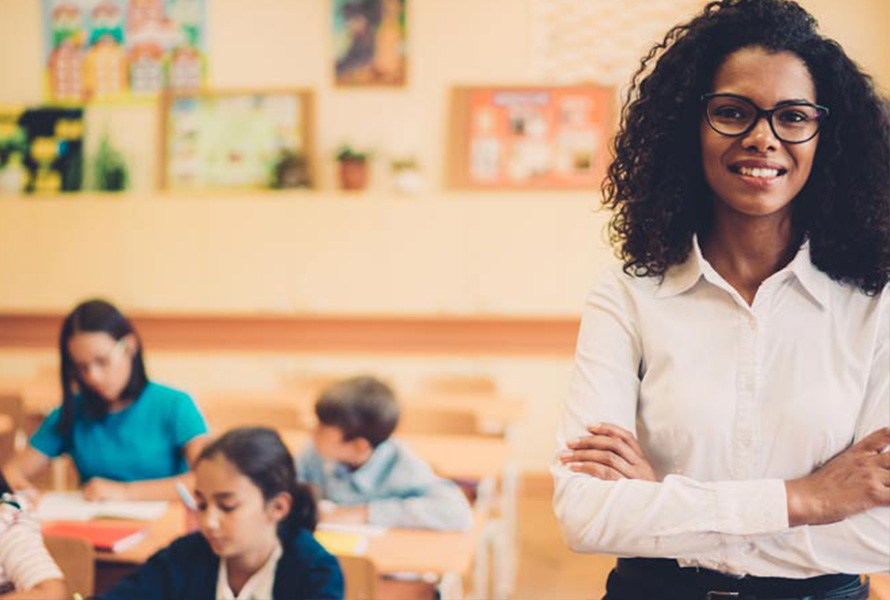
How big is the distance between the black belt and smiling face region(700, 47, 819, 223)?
485 millimetres

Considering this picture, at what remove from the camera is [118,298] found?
598 cm

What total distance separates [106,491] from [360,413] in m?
0.81

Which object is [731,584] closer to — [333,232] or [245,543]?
[245,543]

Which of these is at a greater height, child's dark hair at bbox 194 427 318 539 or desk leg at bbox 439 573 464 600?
child's dark hair at bbox 194 427 318 539

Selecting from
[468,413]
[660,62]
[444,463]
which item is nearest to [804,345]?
[660,62]

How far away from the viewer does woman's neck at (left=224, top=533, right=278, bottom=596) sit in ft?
7.05

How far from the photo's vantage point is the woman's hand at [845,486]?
1.21 metres

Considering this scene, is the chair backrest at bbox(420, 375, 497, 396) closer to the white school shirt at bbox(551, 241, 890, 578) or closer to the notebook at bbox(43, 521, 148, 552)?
the notebook at bbox(43, 521, 148, 552)

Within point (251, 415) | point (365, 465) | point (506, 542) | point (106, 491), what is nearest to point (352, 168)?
point (251, 415)

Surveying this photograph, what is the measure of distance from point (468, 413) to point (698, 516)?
2.85m

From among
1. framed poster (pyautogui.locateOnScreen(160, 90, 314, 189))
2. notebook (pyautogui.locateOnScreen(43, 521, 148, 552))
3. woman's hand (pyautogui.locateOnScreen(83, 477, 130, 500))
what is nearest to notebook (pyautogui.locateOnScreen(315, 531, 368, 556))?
notebook (pyautogui.locateOnScreen(43, 521, 148, 552))

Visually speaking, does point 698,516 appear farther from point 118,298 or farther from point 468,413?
point 118,298

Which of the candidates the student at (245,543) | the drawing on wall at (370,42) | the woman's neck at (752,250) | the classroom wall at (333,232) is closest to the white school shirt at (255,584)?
the student at (245,543)

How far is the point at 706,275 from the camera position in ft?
4.42
